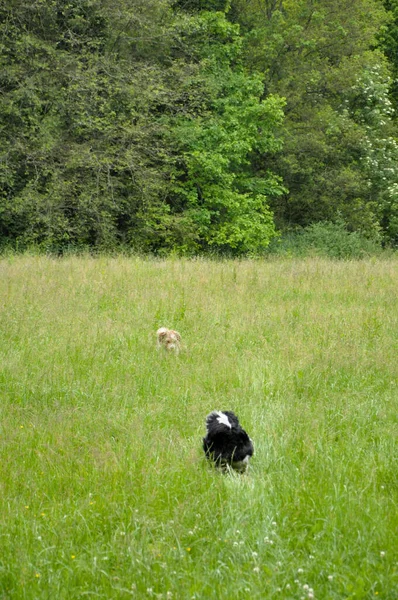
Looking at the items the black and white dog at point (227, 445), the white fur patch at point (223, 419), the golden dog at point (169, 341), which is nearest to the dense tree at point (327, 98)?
the golden dog at point (169, 341)

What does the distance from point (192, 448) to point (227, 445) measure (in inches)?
19.9

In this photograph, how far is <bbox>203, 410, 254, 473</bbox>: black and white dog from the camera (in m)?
5.33

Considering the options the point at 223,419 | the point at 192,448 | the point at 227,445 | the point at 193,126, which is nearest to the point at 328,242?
the point at 193,126

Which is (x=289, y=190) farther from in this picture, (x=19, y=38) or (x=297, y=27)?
(x=19, y=38)

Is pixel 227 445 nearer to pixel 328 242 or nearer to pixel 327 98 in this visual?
pixel 328 242

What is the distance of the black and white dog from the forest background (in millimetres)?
16173

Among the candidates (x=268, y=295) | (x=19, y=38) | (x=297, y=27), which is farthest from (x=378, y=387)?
(x=297, y=27)

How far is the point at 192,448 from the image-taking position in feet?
19.0

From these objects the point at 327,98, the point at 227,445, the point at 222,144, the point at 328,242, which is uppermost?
the point at 327,98

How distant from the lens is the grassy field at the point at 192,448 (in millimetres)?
4000

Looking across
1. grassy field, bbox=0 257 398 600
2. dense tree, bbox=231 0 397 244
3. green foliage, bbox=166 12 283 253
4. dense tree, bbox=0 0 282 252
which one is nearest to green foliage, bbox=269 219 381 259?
green foliage, bbox=166 12 283 253

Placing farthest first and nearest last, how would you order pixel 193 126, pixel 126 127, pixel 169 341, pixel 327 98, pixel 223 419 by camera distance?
pixel 327 98 → pixel 193 126 → pixel 126 127 → pixel 169 341 → pixel 223 419

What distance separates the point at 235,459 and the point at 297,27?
81.8 feet

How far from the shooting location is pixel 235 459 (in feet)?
17.5
